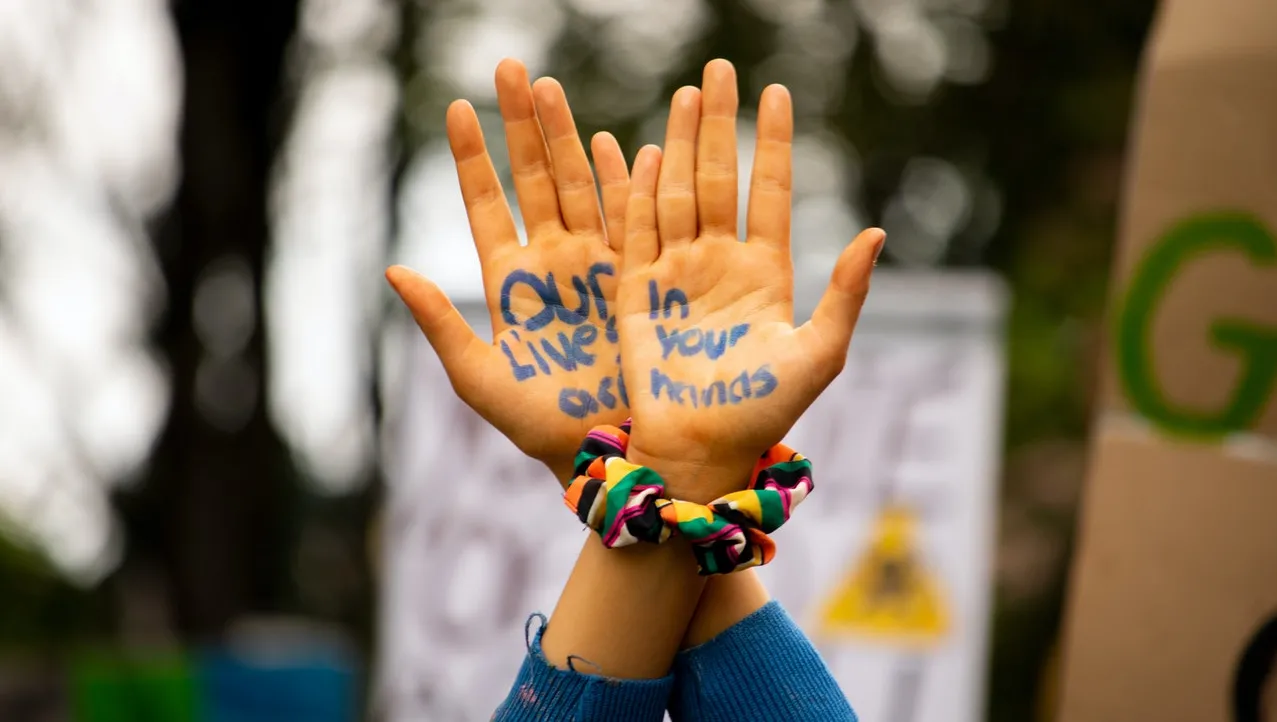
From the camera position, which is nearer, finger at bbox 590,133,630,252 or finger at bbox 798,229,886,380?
finger at bbox 798,229,886,380

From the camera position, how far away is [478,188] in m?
1.39

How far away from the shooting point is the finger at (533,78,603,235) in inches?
54.1

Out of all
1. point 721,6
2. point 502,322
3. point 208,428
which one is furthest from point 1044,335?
point 502,322

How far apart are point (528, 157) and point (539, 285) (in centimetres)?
14

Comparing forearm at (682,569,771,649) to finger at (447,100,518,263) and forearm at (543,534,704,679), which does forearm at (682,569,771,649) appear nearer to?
forearm at (543,534,704,679)

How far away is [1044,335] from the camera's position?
779 centimetres

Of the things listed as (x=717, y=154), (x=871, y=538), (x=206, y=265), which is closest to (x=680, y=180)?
(x=717, y=154)

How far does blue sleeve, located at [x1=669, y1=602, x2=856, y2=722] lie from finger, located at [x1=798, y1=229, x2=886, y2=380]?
0.27m

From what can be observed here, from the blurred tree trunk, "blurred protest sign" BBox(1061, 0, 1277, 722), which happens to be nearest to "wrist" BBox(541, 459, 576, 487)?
"blurred protest sign" BBox(1061, 0, 1277, 722)

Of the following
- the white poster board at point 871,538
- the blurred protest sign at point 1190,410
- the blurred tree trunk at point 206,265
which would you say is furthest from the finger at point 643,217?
the blurred tree trunk at point 206,265

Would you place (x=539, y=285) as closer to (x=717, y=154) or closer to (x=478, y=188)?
(x=478, y=188)

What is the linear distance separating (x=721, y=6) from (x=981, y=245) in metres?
2.55

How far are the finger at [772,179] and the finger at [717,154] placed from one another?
0.08 feet

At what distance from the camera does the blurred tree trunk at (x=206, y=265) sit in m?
6.11
